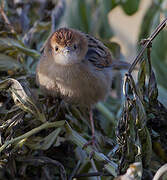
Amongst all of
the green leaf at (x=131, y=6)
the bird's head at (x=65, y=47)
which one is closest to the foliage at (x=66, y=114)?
the green leaf at (x=131, y=6)

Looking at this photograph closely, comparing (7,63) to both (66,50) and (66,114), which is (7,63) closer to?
(66,50)

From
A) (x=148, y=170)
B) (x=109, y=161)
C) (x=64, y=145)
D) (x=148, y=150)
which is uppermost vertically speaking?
(x=148, y=150)

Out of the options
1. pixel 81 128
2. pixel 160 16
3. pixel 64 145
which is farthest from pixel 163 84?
pixel 64 145

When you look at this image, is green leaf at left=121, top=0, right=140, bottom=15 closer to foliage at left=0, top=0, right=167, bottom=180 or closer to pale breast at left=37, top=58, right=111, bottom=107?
foliage at left=0, top=0, right=167, bottom=180

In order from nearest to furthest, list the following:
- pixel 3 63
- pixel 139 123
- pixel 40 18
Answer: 1. pixel 139 123
2. pixel 3 63
3. pixel 40 18

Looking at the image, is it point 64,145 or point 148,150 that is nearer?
point 148,150

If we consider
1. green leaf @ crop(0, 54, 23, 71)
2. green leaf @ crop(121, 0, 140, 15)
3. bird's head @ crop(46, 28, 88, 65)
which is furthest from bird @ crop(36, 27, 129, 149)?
green leaf @ crop(121, 0, 140, 15)

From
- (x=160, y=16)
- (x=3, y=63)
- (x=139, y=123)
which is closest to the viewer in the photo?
(x=139, y=123)

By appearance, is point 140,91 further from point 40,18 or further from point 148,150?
point 40,18

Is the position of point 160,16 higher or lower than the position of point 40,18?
higher
